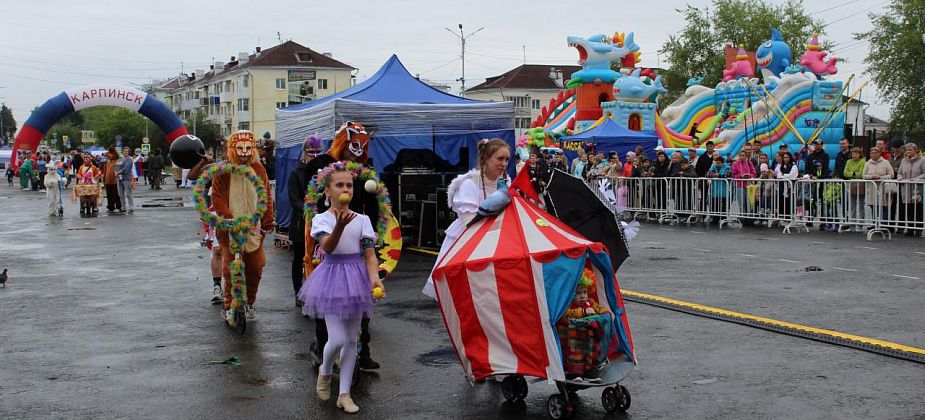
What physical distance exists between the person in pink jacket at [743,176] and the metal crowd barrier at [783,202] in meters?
0.02

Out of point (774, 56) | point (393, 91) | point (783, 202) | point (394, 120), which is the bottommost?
point (783, 202)

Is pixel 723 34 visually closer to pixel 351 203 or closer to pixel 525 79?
pixel 525 79

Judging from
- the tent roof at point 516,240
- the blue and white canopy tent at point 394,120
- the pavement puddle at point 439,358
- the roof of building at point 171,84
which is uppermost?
the roof of building at point 171,84

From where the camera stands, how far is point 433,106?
605 inches

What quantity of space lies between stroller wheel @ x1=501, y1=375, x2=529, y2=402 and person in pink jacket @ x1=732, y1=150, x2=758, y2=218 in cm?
1455

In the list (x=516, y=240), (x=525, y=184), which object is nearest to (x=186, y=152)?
(x=525, y=184)

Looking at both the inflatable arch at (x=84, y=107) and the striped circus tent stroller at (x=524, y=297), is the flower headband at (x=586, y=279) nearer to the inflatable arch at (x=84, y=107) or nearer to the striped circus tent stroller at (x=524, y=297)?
the striped circus tent stroller at (x=524, y=297)

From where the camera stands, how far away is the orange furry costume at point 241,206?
9.06 metres

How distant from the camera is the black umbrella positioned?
6.50 meters

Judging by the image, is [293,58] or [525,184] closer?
[525,184]

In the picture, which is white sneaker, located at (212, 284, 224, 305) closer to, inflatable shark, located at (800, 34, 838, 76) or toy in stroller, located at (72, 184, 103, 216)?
toy in stroller, located at (72, 184, 103, 216)

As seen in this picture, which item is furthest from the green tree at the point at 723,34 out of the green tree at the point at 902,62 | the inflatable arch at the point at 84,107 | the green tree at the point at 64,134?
the green tree at the point at 64,134

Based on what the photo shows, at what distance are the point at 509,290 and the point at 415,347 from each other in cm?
260

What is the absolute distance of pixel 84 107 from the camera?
3469cm
